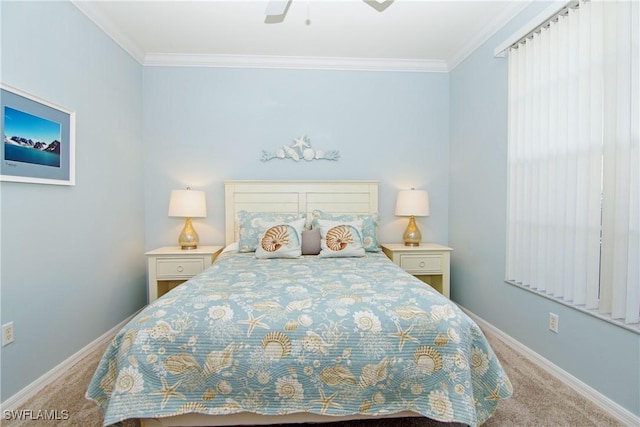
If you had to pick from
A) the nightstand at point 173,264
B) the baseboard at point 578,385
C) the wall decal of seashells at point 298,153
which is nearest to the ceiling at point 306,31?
the wall decal of seashells at point 298,153

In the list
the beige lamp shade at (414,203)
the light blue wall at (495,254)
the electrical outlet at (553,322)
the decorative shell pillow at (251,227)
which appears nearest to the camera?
the light blue wall at (495,254)

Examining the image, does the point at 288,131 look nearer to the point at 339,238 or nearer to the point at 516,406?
the point at 339,238

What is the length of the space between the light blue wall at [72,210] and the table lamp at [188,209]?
1.48 feet

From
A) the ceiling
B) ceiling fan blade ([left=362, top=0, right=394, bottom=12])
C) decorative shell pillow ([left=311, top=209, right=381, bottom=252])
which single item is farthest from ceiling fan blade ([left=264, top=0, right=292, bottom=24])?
decorative shell pillow ([left=311, top=209, right=381, bottom=252])

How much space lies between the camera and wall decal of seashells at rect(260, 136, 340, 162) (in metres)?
3.42

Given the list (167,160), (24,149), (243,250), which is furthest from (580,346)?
(167,160)

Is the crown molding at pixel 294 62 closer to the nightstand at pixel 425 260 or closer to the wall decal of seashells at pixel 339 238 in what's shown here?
the wall decal of seashells at pixel 339 238

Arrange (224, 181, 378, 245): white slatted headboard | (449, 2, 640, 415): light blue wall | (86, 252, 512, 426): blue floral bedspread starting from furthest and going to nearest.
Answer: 1. (224, 181, 378, 245): white slatted headboard
2. (449, 2, 640, 415): light blue wall
3. (86, 252, 512, 426): blue floral bedspread

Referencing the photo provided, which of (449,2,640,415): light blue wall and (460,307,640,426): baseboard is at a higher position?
(449,2,640,415): light blue wall

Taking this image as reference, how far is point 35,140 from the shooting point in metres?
1.97

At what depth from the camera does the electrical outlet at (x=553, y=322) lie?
206 centimetres

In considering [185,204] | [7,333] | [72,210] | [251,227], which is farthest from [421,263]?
[7,333]

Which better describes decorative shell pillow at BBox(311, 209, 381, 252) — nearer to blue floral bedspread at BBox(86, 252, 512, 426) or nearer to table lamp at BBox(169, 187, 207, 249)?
table lamp at BBox(169, 187, 207, 249)

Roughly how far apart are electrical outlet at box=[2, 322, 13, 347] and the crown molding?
8.81 feet
